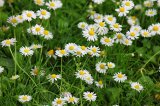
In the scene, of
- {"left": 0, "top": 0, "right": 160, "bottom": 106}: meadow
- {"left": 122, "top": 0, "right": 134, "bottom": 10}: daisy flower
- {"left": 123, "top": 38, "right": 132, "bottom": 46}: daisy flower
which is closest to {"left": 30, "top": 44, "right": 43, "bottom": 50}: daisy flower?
{"left": 0, "top": 0, "right": 160, "bottom": 106}: meadow

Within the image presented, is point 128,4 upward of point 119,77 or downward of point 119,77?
upward

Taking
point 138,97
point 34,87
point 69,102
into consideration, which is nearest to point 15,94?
point 34,87

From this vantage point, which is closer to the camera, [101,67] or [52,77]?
[52,77]

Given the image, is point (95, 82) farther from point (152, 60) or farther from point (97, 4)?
point (97, 4)

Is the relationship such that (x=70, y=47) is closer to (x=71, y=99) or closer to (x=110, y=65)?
(x=110, y=65)

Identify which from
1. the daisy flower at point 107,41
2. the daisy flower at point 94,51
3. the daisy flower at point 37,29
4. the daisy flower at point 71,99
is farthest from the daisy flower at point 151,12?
the daisy flower at point 71,99

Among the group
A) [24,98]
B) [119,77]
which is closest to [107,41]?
[119,77]

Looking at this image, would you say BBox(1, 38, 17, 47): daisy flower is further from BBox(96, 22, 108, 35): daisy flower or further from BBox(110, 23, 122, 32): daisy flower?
BBox(110, 23, 122, 32): daisy flower

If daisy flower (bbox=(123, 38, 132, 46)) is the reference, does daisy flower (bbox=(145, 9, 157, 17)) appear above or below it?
above
